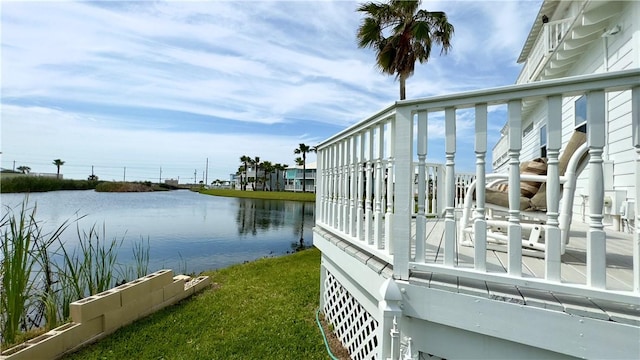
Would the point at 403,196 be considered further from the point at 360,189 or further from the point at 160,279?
the point at 160,279

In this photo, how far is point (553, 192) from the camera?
4.55ft

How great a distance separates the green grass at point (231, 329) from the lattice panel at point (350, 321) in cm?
23

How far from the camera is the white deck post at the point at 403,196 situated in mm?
1679

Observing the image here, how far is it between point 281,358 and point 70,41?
6603 mm

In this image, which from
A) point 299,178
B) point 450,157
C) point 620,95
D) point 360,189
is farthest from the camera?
point 299,178

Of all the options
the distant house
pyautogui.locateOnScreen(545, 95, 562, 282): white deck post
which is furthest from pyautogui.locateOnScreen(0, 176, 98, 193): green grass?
the distant house

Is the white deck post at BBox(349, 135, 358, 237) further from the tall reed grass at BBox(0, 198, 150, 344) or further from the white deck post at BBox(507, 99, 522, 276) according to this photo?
the tall reed grass at BBox(0, 198, 150, 344)

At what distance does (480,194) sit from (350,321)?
179 centimetres

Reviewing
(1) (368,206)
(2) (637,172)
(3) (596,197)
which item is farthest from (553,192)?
(1) (368,206)

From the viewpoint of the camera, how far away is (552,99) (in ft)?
4.52

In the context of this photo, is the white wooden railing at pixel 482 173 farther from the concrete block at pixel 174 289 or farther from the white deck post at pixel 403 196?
the concrete block at pixel 174 289

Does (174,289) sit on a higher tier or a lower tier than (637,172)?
lower

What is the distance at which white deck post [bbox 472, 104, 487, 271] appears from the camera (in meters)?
1.52

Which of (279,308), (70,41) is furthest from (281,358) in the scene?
Answer: (70,41)
